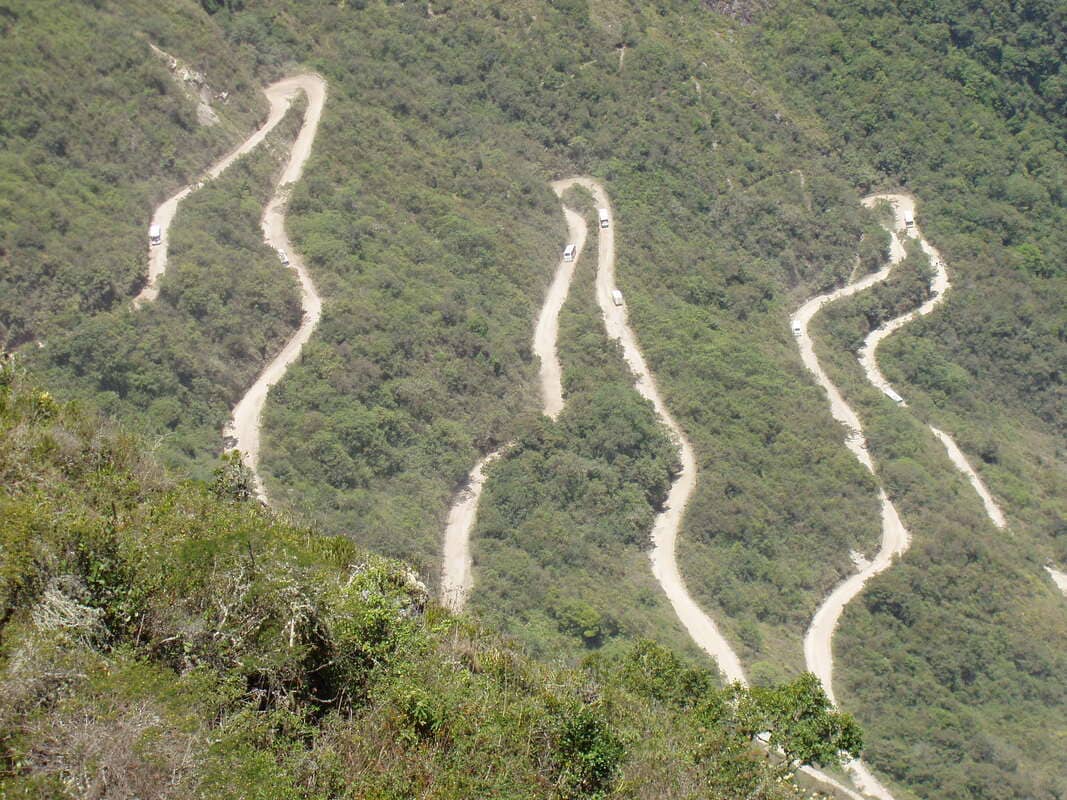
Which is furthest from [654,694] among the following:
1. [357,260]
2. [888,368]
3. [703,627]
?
[888,368]

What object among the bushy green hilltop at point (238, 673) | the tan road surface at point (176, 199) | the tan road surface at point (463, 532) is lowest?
the tan road surface at point (463, 532)

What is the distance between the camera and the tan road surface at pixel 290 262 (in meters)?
46.8

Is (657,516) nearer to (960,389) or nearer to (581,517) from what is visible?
(581,517)

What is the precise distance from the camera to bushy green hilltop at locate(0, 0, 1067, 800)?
150 feet

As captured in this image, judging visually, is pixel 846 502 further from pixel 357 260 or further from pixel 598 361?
pixel 357 260

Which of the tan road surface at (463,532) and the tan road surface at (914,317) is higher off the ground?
the tan road surface at (914,317)

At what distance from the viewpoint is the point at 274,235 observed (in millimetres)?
57969

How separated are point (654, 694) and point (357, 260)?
136ft

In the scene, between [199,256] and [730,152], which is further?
[730,152]

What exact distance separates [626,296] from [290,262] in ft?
78.8

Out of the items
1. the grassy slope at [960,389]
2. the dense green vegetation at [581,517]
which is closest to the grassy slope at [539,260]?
the dense green vegetation at [581,517]

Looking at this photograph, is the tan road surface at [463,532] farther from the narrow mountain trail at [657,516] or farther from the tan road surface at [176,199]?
the tan road surface at [176,199]

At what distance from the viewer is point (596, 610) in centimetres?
4325

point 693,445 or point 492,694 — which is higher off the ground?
point 492,694
